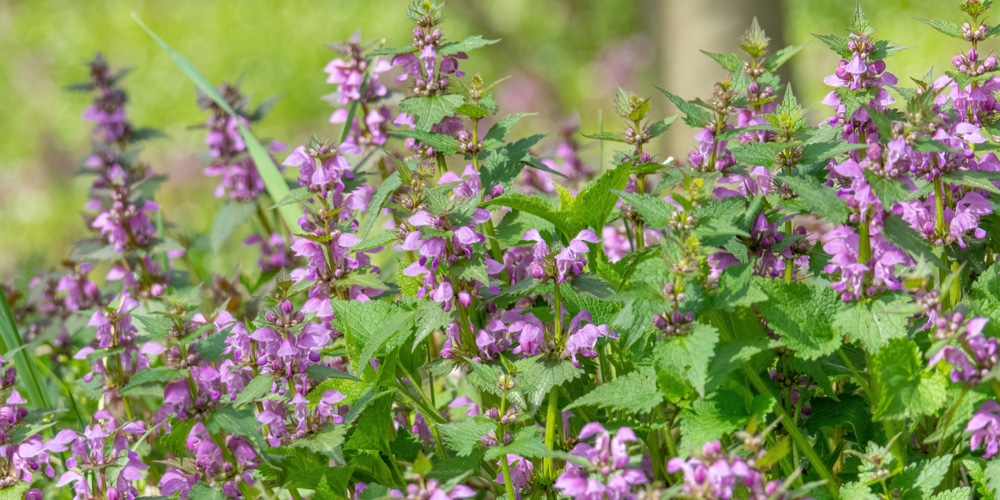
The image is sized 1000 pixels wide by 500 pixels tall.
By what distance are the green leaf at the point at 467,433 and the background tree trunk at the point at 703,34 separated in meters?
5.39

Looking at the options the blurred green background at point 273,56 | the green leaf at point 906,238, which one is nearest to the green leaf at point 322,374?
the green leaf at point 906,238

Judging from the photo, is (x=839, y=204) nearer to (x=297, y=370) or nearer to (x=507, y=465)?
(x=507, y=465)

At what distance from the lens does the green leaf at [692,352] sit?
68.1 inches

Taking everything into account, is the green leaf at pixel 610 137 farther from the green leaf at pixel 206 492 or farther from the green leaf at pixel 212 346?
the green leaf at pixel 206 492

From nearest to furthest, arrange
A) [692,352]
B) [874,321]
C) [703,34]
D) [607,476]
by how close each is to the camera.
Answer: [607,476], [692,352], [874,321], [703,34]

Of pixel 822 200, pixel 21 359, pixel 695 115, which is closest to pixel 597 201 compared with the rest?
pixel 695 115

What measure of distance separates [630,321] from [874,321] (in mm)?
438

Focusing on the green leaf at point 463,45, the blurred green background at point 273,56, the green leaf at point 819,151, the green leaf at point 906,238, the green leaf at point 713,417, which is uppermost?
the blurred green background at point 273,56

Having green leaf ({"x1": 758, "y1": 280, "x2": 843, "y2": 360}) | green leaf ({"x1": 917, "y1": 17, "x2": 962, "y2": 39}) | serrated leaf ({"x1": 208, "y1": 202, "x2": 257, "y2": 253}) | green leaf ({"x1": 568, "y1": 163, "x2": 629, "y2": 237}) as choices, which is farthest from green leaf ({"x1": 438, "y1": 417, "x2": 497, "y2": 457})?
serrated leaf ({"x1": 208, "y1": 202, "x2": 257, "y2": 253})

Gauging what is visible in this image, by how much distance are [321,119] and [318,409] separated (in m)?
12.9

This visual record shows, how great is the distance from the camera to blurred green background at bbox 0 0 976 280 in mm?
13125

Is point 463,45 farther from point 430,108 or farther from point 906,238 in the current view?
point 906,238

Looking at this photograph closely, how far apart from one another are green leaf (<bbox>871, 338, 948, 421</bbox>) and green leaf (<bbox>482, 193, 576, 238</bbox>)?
27.2 inches

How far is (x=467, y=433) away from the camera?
206 cm
